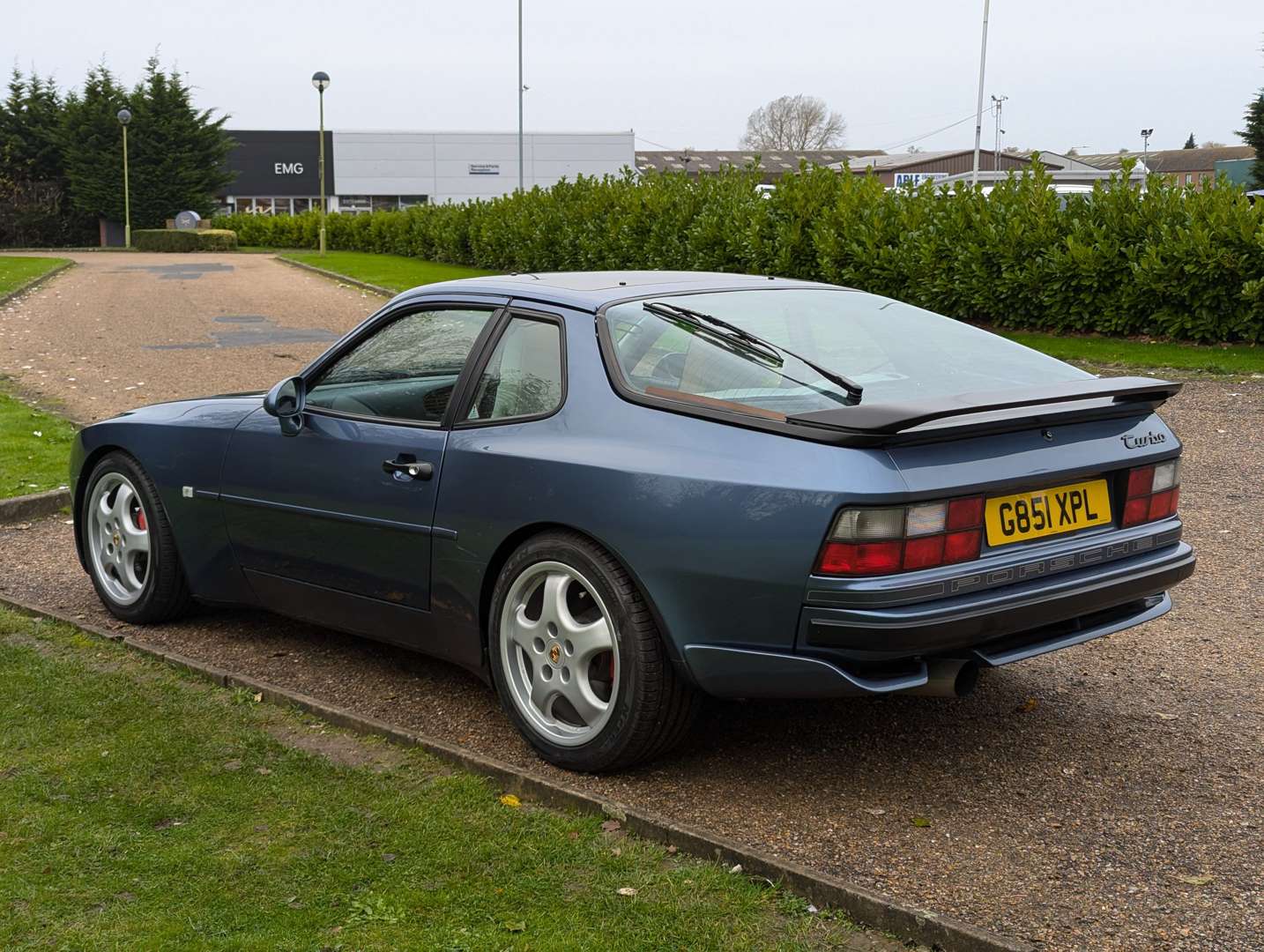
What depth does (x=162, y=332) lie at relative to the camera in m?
19.5

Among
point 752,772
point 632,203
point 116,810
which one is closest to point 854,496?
point 752,772

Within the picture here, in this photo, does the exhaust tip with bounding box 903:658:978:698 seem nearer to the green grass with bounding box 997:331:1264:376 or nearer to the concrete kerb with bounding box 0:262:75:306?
the green grass with bounding box 997:331:1264:376

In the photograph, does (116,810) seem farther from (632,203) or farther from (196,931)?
(632,203)

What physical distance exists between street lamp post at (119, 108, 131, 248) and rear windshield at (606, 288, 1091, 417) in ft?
176

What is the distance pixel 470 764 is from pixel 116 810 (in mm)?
972

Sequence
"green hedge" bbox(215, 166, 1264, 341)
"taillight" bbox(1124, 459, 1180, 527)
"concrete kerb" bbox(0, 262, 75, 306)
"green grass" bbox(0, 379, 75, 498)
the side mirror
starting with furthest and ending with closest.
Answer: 1. "concrete kerb" bbox(0, 262, 75, 306)
2. "green hedge" bbox(215, 166, 1264, 341)
3. "green grass" bbox(0, 379, 75, 498)
4. the side mirror
5. "taillight" bbox(1124, 459, 1180, 527)

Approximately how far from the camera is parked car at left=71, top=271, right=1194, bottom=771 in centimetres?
352

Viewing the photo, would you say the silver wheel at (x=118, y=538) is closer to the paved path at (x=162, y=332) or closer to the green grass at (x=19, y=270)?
the paved path at (x=162, y=332)

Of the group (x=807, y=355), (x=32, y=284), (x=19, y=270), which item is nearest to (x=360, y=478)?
(x=807, y=355)

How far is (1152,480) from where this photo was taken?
163 inches

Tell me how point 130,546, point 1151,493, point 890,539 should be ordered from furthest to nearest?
point 130,546 → point 1151,493 → point 890,539

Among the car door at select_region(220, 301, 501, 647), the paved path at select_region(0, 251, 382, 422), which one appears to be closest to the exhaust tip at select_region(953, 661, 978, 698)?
the car door at select_region(220, 301, 501, 647)

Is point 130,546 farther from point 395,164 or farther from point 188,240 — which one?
point 395,164

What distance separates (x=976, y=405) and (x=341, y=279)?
2835 centimetres
